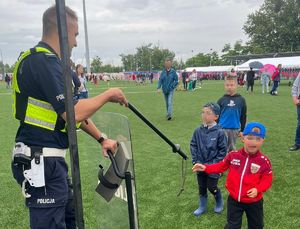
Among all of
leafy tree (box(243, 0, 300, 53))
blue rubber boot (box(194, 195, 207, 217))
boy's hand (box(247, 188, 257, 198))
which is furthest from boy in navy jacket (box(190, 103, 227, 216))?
leafy tree (box(243, 0, 300, 53))

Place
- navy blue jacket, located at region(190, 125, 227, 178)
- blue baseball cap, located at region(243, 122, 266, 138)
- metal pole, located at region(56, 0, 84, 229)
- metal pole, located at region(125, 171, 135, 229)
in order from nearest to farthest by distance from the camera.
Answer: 1. metal pole, located at region(56, 0, 84, 229)
2. metal pole, located at region(125, 171, 135, 229)
3. blue baseball cap, located at region(243, 122, 266, 138)
4. navy blue jacket, located at region(190, 125, 227, 178)

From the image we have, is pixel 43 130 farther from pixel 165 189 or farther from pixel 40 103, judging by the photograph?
pixel 165 189

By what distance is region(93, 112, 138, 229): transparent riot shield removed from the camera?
6.06 ft

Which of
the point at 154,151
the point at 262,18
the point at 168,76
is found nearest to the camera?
the point at 154,151

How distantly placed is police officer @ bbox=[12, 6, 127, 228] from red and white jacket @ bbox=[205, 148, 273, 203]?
150 cm

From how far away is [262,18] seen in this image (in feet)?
215

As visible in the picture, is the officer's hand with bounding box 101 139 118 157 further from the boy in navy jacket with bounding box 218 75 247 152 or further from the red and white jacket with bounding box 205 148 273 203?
the boy in navy jacket with bounding box 218 75 247 152

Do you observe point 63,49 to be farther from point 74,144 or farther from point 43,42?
point 43,42

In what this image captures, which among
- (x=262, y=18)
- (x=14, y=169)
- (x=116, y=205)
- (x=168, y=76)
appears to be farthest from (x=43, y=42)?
(x=262, y=18)

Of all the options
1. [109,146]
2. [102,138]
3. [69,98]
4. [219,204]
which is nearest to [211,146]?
[219,204]

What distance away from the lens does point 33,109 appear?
2.04m

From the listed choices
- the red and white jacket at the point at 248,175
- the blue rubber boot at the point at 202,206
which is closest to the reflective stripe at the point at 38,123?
the red and white jacket at the point at 248,175

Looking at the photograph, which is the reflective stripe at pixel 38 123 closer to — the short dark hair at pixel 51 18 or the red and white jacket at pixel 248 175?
the short dark hair at pixel 51 18

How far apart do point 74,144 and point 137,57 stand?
99.1 m
